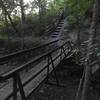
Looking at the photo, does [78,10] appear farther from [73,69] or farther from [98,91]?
[98,91]

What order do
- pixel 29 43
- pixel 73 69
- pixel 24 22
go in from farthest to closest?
pixel 24 22 < pixel 29 43 < pixel 73 69

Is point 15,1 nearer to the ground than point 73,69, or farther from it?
farther from it

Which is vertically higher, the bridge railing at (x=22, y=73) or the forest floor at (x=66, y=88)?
the bridge railing at (x=22, y=73)

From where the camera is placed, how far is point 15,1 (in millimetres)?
14703

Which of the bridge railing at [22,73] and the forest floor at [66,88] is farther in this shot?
the forest floor at [66,88]

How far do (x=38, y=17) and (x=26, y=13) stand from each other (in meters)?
1.04

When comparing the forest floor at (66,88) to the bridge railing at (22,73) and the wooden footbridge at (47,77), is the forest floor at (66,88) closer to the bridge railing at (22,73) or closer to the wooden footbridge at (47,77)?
the wooden footbridge at (47,77)

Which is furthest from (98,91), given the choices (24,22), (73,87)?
(24,22)

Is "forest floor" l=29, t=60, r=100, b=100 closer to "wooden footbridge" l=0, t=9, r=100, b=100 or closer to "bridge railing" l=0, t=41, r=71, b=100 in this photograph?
"wooden footbridge" l=0, t=9, r=100, b=100

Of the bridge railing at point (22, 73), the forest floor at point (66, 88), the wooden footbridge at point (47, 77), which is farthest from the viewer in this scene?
the forest floor at point (66, 88)

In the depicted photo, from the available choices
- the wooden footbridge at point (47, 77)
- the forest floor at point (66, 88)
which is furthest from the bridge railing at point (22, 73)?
the forest floor at point (66, 88)

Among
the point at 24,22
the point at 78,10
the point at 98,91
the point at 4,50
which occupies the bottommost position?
the point at 98,91

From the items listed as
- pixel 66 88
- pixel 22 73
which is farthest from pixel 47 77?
pixel 66 88

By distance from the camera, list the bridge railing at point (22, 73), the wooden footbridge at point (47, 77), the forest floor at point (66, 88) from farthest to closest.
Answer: the forest floor at point (66, 88) → the wooden footbridge at point (47, 77) → the bridge railing at point (22, 73)
